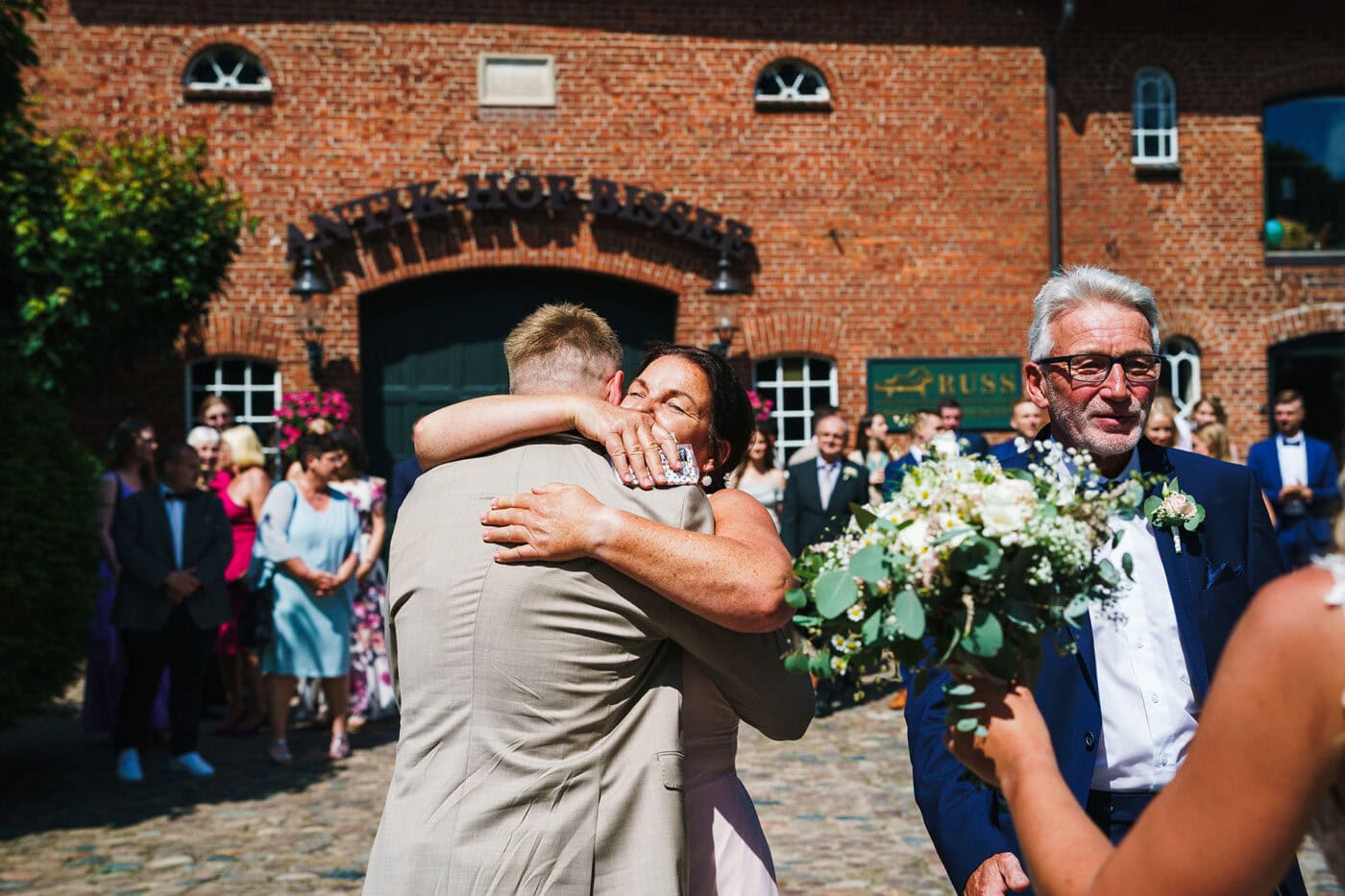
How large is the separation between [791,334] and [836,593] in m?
13.8

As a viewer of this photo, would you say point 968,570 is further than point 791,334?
No

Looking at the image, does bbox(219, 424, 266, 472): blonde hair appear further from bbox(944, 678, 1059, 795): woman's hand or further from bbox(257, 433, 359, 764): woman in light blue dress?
bbox(944, 678, 1059, 795): woman's hand

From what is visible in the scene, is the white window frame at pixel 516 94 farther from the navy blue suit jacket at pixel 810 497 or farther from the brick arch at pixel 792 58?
the navy blue suit jacket at pixel 810 497

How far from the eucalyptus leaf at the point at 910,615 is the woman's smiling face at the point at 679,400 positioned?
974 millimetres

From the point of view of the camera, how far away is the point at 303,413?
13.5 m

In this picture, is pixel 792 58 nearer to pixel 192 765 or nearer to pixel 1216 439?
pixel 1216 439

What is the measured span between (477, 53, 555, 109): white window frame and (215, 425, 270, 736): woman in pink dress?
6.20 m

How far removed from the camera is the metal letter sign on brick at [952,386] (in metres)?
15.7

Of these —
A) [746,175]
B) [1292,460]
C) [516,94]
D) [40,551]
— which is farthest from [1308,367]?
[40,551]

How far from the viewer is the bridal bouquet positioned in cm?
192

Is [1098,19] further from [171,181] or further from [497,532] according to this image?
[497,532]

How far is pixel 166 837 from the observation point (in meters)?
6.68

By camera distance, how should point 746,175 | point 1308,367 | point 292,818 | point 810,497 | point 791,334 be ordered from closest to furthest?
point 292,818, point 810,497, point 746,175, point 791,334, point 1308,367

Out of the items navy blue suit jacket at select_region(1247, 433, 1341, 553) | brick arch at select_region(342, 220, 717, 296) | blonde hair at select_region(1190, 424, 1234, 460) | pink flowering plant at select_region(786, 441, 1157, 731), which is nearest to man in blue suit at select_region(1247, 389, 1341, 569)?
A: navy blue suit jacket at select_region(1247, 433, 1341, 553)
